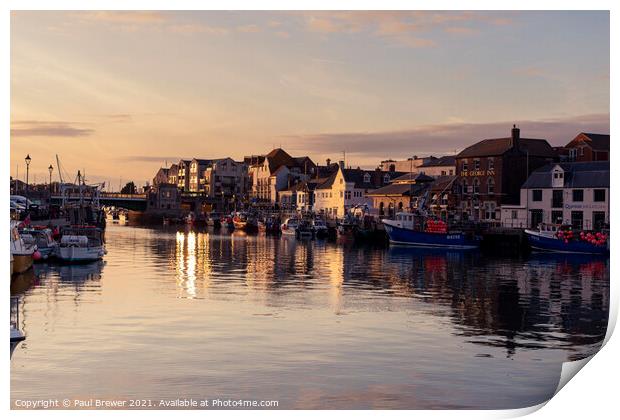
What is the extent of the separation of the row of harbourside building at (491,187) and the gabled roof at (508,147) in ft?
→ 0.31

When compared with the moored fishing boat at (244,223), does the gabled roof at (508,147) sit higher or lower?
higher

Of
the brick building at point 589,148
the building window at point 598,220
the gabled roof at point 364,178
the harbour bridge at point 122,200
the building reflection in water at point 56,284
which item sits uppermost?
the brick building at point 589,148

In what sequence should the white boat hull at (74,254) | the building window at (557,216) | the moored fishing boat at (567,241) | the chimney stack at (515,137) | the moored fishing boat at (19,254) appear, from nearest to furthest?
1. the moored fishing boat at (19,254)
2. the white boat hull at (74,254)
3. the moored fishing boat at (567,241)
4. the building window at (557,216)
5. the chimney stack at (515,137)

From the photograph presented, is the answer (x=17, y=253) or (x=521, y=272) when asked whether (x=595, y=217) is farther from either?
(x=17, y=253)

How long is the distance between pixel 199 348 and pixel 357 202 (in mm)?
93990

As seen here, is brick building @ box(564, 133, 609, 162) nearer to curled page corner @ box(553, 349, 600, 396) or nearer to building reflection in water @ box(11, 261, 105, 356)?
building reflection in water @ box(11, 261, 105, 356)

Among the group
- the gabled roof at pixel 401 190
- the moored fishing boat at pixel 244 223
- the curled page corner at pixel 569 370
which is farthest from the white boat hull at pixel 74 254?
the moored fishing boat at pixel 244 223

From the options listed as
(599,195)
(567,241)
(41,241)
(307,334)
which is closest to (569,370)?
(307,334)

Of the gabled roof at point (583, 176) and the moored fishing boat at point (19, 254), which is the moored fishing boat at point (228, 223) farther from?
the moored fishing boat at point (19, 254)

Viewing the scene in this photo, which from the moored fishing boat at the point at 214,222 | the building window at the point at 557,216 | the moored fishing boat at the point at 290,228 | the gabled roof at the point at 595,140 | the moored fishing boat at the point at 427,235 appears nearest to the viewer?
the building window at the point at 557,216

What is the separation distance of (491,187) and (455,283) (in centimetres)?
4261

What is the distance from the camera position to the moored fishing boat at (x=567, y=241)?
63.2 meters
